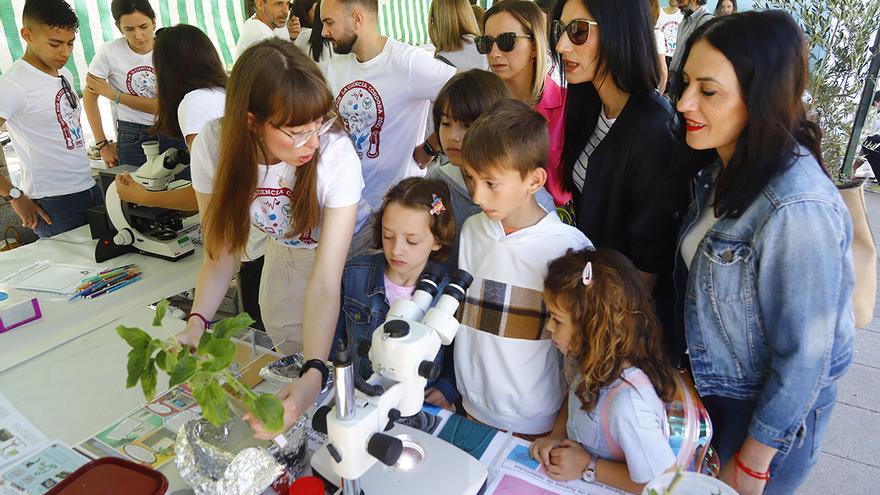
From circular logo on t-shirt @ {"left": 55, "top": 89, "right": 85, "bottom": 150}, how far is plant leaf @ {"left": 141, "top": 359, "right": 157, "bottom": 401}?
279 cm

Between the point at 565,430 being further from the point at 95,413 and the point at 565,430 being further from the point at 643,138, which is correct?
the point at 95,413

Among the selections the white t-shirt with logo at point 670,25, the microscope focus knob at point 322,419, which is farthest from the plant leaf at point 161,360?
the white t-shirt with logo at point 670,25

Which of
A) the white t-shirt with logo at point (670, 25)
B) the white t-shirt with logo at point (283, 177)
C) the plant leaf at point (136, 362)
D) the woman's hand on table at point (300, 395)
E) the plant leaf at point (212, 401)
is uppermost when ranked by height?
the white t-shirt with logo at point (670, 25)

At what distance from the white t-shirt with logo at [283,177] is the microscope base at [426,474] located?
71cm

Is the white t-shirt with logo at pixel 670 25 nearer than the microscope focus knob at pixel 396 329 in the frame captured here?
No

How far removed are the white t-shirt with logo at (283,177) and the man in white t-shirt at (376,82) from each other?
85cm

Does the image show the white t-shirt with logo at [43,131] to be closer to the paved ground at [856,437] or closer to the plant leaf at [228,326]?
the plant leaf at [228,326]

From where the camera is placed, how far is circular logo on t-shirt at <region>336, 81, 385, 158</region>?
2469 mm

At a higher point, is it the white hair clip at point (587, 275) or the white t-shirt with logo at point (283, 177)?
the white t-shirt with logo at point (283, 177)

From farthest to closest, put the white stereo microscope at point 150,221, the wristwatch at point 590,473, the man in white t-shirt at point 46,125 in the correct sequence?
the man in white t-shirt at point 46,125
the white stereo microscope at point 150,221
the wristwatch at point 590,473

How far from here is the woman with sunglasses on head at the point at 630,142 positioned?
1518 millimetres

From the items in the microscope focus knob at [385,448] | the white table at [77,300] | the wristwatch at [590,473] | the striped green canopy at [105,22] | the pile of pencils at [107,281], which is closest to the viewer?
the microscope focus knob at [385,448]

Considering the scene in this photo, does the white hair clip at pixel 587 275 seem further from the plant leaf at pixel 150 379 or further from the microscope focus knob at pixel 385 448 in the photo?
the plant leaf at pixel 150 379

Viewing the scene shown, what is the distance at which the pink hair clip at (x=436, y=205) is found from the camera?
5.30ft
